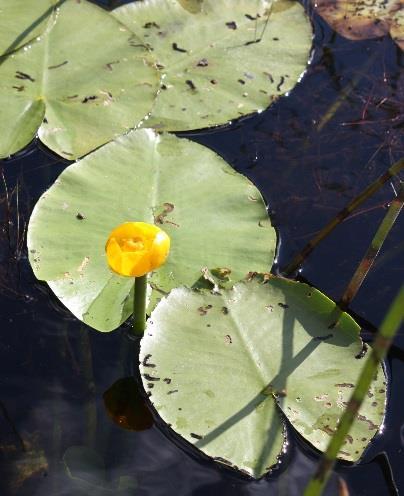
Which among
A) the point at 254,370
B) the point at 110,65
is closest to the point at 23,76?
the point at 110,65

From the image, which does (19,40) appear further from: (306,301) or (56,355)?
(306,301)

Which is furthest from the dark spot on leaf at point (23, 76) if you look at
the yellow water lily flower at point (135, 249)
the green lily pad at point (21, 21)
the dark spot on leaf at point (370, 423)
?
the dark spot on leaf at point (370, 423)

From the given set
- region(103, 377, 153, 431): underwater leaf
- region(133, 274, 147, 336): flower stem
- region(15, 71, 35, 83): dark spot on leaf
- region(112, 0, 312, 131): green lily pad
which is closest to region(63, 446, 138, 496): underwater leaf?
region(103, 377, 153, 431): underwater leaf

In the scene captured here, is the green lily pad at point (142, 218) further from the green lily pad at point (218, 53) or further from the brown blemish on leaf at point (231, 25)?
the brown blemish on leaf at point (231, 25)

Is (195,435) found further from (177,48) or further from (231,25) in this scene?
(231,25)

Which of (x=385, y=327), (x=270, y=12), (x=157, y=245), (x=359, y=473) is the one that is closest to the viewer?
(x=385, y=327)

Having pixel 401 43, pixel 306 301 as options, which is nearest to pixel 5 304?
pixel 306 301
